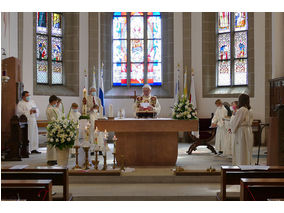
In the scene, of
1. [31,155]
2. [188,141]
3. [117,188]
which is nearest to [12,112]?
[31,155]

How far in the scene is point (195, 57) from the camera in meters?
15.7

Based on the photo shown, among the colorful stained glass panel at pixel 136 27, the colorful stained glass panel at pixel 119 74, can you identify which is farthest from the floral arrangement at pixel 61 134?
the colorful stained glass panel at pixel 136 27

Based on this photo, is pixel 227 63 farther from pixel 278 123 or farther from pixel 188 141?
pixel 278 123

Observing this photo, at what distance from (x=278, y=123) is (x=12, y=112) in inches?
289

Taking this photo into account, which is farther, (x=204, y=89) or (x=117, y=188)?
(x=204, y=89)

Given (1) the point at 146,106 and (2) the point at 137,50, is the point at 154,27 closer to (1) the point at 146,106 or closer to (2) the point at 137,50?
(2) the point at 137,50

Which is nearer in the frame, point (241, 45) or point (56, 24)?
point (241, 45)

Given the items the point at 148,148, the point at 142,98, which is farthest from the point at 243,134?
the point at 142,98

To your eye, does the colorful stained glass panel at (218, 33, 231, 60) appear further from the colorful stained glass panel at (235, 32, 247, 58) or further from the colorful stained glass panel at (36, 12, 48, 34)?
the colorful stained glass panel at (36, 12, 48, 34)

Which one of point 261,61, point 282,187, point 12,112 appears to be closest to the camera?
point 282,187

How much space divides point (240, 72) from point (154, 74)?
137 inches

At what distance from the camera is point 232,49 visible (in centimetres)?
1560

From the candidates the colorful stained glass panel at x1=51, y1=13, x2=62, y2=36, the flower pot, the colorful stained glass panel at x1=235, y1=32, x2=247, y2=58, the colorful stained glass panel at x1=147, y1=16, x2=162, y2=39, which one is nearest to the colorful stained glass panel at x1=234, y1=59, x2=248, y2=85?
the colorful stained glass panel at x1=235, y1=32, x2=247, y2=58

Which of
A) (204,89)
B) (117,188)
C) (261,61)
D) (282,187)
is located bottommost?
(117,188)
